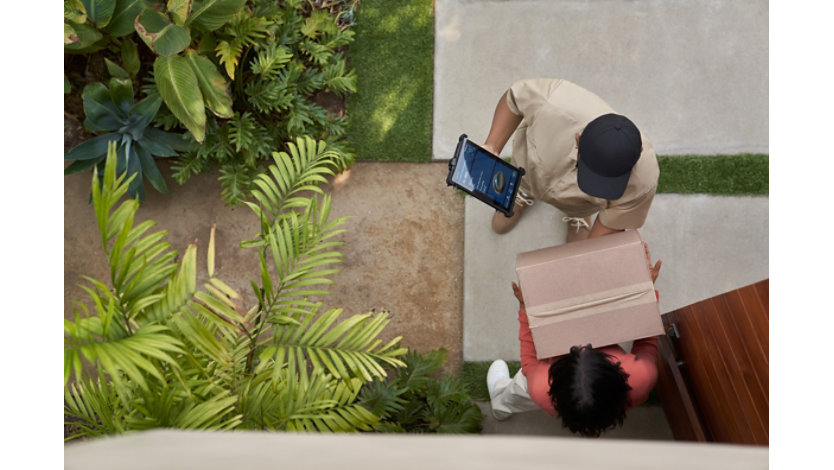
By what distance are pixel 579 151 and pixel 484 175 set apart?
451 millimetres

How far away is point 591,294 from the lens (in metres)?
2.02

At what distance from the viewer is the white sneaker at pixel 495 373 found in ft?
9.02

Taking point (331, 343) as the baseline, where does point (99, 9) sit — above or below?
above

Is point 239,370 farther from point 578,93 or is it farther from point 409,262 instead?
point 578,93

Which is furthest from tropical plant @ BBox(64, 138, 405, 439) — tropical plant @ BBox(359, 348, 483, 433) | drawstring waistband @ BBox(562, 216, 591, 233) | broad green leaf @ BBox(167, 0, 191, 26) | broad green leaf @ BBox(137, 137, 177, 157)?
drawstring waistband @ BBox(562, 216, 591, 233)

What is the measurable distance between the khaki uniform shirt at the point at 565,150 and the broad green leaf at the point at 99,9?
6.62 ft

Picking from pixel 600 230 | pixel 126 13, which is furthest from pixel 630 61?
pixel 126 13

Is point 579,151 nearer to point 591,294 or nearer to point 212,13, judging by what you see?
point 591,294

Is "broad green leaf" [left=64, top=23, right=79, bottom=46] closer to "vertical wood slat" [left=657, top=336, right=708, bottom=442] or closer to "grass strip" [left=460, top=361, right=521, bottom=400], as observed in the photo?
"grass strip" [left=460, top=361, right=521, bottom=400]

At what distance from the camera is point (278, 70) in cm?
300

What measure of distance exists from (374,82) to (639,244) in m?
1.86

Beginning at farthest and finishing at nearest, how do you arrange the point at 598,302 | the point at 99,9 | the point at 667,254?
the point at 667,254, the point at 99,9, the point at 598,302

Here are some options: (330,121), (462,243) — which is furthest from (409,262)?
(330,121)

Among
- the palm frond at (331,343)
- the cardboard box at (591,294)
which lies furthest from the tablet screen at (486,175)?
the palm frond at (331,343)
